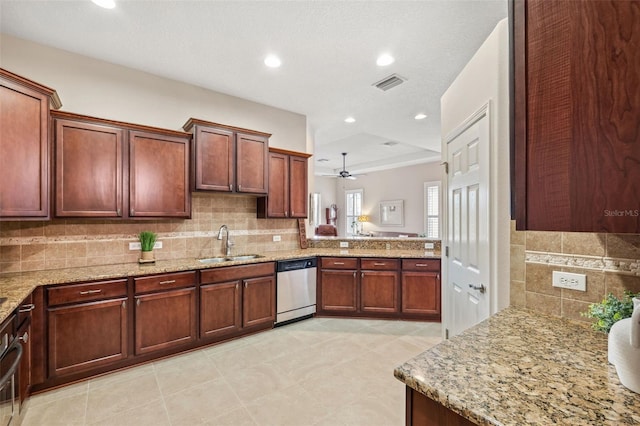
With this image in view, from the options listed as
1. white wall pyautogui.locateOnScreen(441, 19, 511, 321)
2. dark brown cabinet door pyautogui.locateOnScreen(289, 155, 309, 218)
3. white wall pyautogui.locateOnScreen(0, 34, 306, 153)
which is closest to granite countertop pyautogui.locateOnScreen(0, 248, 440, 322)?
dark brown cabinet door pyautogui.locateOnScreen(289, 155, 309, 218)

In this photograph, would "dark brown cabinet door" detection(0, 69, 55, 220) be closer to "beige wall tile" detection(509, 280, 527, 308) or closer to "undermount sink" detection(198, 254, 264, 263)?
"undermount sink" detection(198, 254, 264, 263)

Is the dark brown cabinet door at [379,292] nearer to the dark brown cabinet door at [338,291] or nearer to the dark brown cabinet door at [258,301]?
the dark brown cabinet door at [338,291]

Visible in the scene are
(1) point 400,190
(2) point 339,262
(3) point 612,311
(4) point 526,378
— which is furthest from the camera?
(1) point 400,190

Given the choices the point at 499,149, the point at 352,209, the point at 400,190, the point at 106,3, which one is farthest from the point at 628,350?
the point at 352,209

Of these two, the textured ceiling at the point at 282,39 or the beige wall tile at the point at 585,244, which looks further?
the textured ceiling at the point at 282,39

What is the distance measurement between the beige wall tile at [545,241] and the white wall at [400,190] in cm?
658

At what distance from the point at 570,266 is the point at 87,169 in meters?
3.56

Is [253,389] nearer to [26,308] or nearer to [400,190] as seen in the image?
[26,308]

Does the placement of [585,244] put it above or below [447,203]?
below

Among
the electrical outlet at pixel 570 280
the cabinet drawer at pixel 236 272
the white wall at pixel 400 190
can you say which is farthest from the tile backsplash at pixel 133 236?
the white wall at pixel 400 190

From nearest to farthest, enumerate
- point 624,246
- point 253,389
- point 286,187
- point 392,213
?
point 624,246
point 253,389
point 286,187
point 392,213

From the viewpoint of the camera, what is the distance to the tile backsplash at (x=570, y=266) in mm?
1228

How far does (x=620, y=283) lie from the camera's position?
1.24 metres

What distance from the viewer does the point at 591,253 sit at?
132 cm
